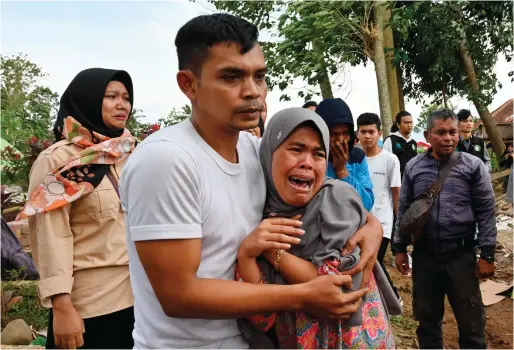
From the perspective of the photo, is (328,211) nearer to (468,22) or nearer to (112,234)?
(112,234)

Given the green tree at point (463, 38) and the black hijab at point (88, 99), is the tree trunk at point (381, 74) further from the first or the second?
the black hijab at point (88, 99)

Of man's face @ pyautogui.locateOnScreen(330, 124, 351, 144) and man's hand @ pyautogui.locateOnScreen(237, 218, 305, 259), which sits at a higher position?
man's face @ pyautogui.locateOnScreen(330, 124, 351, 144)

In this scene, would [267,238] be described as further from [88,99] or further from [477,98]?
[477,98]

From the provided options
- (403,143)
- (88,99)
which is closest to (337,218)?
(88,99)

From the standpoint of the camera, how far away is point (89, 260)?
219 centimetres

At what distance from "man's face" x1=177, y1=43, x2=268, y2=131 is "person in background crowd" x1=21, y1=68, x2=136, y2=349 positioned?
108 centimetres

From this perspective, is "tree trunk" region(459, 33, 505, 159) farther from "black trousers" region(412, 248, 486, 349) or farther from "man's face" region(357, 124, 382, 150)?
"black trousers" region(412, 248, 486, 349)

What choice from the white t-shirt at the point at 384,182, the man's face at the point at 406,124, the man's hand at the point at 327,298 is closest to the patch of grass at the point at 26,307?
the white t-shirt at the point at 384,182

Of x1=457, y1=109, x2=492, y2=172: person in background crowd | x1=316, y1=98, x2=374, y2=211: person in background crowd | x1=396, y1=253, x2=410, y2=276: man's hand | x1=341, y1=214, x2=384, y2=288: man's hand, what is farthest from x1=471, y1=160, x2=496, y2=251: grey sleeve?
x1=457, y1=109, x2=492, y2=172: person in background crowd

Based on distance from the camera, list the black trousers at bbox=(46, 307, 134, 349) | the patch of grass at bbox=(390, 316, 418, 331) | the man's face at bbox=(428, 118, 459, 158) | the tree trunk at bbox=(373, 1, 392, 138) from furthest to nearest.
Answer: the tree trunk at bbox=(373, 1, 392, 138)
the patch of grass at bbox=(390, 316, 418, 331)
the man's face at bbox=(428, 118, 459, 158)
the black trousers at bbox=(46, 307, 134, 349)

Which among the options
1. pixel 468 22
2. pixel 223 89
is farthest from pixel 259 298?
pixel 468 22

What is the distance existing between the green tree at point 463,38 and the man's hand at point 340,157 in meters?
6.12

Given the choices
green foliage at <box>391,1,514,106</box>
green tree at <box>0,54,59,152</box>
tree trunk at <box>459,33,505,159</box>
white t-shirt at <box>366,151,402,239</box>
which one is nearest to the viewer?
white t-shirt at <box>366,151,402,239</box>

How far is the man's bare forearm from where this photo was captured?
119cm
